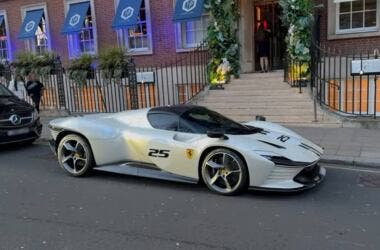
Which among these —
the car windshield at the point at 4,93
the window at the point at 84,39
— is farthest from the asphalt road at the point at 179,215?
the window at the point at 84,39

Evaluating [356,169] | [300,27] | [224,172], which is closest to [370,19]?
[300,27]

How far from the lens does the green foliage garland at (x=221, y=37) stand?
12523 millimetres

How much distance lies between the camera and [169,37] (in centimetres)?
1513

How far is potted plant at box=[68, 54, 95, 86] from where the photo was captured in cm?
1446

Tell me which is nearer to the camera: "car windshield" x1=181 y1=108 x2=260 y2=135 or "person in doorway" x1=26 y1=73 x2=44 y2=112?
"car windshield" x1=181 y1=108 x2=260 y2=135

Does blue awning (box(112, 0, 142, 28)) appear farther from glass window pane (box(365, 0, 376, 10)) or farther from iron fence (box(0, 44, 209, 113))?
glass window pane (box(365, 0, 376, 10))

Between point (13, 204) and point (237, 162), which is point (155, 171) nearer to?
point (237, 162)

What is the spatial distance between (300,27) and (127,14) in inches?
259

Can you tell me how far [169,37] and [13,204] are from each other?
407 inches

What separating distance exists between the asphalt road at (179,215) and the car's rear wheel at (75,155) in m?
0.22

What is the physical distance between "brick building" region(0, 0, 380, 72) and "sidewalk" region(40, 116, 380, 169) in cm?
350

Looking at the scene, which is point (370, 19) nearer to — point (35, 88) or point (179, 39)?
point (179, 39)

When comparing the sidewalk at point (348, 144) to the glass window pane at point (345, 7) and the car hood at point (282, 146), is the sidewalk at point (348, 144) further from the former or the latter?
the glass window pane at point (345, 7)

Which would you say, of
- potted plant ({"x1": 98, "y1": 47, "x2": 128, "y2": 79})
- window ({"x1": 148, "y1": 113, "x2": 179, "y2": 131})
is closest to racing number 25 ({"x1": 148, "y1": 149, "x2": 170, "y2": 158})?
window ({"x1": 148, "y1": 113, "x2": 179, "y2": 131})
